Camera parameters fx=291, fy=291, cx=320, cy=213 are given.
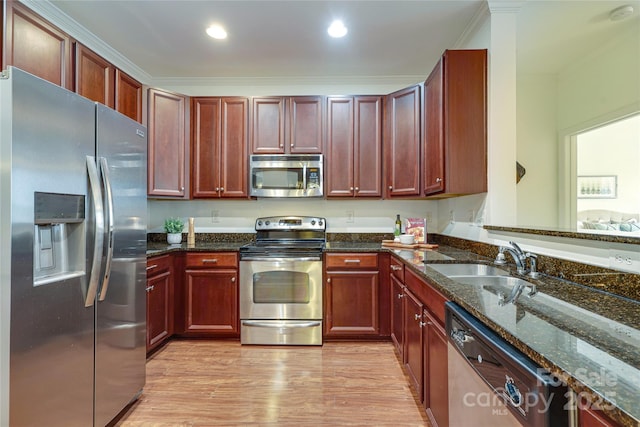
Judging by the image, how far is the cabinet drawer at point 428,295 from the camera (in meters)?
1.40

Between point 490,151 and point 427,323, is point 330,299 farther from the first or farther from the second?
point 490,151

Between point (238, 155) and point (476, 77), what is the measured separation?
→ 2.23m

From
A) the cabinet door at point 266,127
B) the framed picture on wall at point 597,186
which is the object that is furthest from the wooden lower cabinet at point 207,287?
the framed picture on wall at point 597,186

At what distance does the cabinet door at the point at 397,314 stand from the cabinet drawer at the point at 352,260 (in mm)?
223

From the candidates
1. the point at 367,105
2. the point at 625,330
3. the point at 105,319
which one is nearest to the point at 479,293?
the point at 625,330

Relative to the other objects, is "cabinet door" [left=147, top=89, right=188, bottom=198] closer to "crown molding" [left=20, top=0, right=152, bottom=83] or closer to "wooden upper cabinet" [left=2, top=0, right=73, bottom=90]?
"crown molding" [left=20, top=0, right=152, bottom=83]

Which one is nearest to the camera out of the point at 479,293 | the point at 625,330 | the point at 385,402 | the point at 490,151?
the point at 625,330

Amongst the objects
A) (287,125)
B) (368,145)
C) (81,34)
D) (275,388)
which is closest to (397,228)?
(368,145)

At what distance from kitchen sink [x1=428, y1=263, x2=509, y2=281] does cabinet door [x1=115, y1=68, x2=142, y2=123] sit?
106 inches

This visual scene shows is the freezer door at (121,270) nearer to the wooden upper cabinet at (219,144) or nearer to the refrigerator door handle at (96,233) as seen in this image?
the refrigerator door handle at (96,233)

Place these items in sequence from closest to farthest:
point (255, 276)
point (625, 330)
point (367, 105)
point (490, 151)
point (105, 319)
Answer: point (625, 330) → point (105, 319) → point (490, 151) → point (255, 276) → point (367, 105)

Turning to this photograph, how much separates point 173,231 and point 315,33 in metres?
2.38

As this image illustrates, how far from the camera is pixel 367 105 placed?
3.01 metres

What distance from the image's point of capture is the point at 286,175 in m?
2.98
